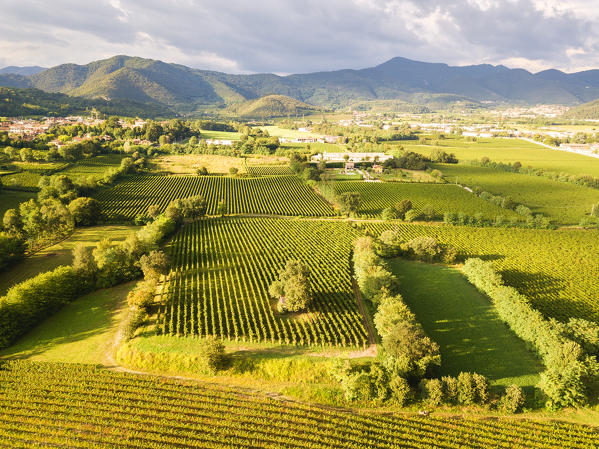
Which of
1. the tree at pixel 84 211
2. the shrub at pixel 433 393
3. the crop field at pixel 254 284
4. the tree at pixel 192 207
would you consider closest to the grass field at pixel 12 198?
the tree at pixel 84 211

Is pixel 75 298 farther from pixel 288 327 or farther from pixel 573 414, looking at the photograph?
pixel 573 414

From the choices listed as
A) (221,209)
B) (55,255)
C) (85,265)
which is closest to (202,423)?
(85,265)

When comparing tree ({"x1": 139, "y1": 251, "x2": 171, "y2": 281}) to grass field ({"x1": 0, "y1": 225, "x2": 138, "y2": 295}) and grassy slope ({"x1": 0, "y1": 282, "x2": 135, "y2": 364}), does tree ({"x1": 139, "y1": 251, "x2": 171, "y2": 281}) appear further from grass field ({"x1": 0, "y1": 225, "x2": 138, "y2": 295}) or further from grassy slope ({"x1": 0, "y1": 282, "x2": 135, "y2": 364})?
grass field ({"x1": 0, "y1": 225, "x2": 138, "y2": 295})

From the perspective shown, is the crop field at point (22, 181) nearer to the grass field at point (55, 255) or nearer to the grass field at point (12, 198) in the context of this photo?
the grass field at point (12, 198)

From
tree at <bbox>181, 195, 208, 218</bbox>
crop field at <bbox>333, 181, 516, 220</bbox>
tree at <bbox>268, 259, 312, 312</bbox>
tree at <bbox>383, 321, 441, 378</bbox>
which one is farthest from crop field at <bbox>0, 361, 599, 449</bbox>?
crop field at <bbox>333, 181, 516, 220</bbox>

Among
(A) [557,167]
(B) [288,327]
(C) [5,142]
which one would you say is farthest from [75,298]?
(A) [557,167]
